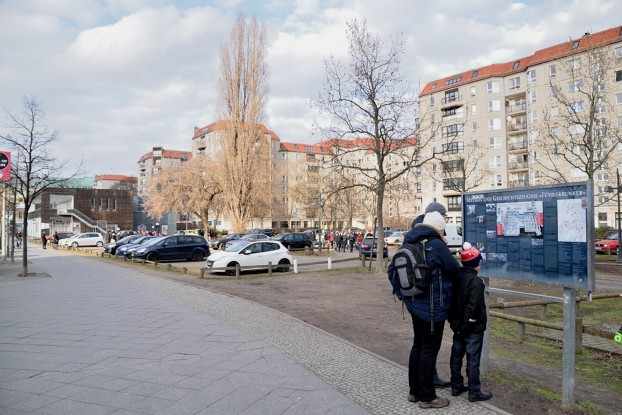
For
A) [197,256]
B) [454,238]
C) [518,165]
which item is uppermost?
[518,165]

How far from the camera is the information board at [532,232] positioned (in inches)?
202

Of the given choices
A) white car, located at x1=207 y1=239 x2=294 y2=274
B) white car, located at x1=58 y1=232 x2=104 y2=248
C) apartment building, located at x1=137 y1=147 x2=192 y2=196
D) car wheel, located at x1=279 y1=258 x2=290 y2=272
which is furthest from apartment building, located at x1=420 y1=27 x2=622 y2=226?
apartment building, located at x1=137 y1=147 x2=192 y2=196

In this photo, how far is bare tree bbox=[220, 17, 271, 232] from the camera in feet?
154

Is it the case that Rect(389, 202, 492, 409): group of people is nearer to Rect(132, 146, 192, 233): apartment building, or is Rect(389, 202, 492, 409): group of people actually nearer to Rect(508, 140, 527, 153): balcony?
Rect(508, 140, 527, 153): balcony

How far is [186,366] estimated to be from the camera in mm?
6246

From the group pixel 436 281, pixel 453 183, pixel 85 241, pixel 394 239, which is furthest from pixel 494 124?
pixel 436 281

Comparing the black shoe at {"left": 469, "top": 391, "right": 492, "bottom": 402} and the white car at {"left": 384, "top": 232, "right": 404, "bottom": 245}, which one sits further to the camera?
the white car at {"left": 384, "top": 232, "right": 404, "bottom": 245}

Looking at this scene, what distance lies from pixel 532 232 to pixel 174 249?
24419 millimetres

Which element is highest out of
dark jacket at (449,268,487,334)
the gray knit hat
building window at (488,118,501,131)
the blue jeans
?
building window at (488,118,501,131)

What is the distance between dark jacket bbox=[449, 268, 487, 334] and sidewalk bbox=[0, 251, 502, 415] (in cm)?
78

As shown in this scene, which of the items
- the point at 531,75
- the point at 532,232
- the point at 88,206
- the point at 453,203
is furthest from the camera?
the point at 88,206

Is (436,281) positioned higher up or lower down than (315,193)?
lower down

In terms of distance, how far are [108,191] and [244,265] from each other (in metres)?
78.6

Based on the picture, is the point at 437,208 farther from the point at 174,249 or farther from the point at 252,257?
the point at 174,249
